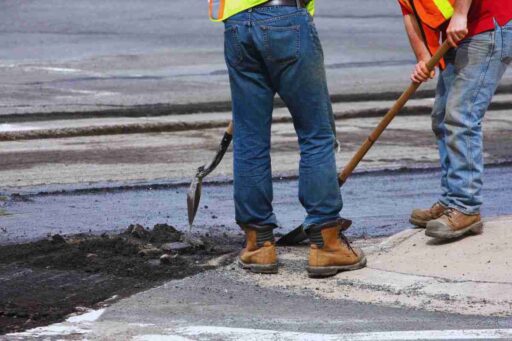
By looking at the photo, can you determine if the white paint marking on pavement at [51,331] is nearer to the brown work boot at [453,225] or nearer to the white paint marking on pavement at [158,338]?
the white paint marking on pavement at [158,338]

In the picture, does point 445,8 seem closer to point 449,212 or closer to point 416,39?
point 416,39

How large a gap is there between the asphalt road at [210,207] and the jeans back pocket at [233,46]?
152cm

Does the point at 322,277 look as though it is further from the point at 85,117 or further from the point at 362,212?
the point at 85,117

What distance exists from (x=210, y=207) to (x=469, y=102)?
2327 mm

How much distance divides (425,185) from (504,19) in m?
2.80

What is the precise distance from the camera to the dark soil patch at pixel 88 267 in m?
5.97

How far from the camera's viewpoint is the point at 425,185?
9516 mm

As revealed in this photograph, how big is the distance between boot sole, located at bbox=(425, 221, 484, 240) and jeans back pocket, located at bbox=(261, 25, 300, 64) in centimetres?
114

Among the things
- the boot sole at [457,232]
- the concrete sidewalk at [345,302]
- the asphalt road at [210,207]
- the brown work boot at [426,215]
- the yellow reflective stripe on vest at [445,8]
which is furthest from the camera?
the asphalt road at [210,207]

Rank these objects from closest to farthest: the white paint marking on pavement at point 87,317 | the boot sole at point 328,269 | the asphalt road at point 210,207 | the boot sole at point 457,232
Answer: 1. the white paint marking on pavement at point 87,317
2. the boot sole at point 328,269
3. the boot sole at point 457,232
4. the asphalt road at point 210,207

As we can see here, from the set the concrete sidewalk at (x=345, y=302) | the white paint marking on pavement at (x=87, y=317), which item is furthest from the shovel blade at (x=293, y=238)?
the white paint marking on pavement at (x=87, y=317)

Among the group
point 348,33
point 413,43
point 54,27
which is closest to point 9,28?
point 54,27

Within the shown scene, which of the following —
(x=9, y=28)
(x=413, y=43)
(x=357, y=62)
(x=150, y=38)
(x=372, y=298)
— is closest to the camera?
(x=372, y=298)

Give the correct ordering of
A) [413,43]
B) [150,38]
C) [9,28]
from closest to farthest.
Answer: [413,43] < [150,38] < [9,28]
